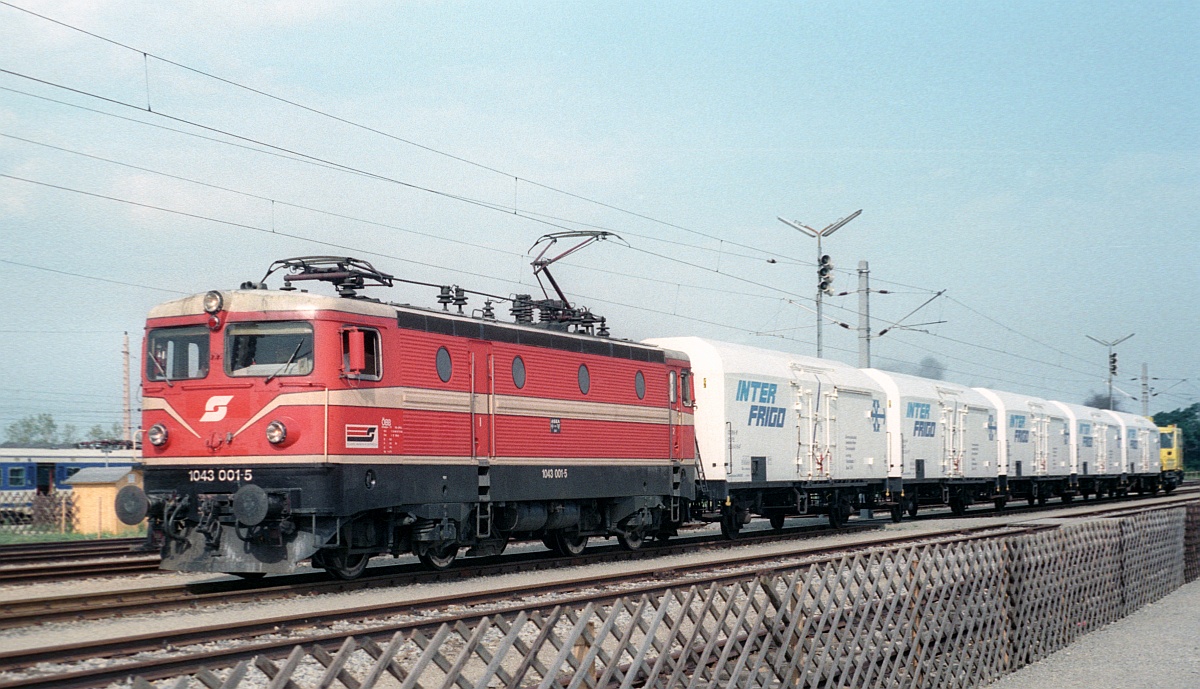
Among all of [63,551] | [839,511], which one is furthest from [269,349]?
[839,511]

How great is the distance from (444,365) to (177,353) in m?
3.91

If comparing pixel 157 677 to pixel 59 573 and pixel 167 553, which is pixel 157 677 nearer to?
pixel 167 553

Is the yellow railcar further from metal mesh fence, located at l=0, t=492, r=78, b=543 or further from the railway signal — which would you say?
metal mesh fence, located at l=0, t=492, r=78, b=543

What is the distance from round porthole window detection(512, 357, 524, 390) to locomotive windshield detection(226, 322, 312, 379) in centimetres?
445

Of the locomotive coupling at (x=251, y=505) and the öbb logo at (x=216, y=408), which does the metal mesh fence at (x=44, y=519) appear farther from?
the locomotive coupling at (x=251, y=505)

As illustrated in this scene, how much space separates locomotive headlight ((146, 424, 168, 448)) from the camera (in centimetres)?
1580

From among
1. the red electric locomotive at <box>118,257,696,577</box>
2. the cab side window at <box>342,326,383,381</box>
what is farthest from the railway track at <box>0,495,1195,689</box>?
the cab side window at <box>342,326,383,381</box>

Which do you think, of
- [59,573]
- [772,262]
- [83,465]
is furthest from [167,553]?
[83,465]

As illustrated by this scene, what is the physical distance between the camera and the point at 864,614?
370 inches

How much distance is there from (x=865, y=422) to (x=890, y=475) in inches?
92.8

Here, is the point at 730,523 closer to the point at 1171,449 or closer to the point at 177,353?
the point at 177,353

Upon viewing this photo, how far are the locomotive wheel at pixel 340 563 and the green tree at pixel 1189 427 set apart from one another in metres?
112

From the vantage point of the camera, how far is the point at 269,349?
15.6 metres

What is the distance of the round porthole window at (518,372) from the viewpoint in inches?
752
